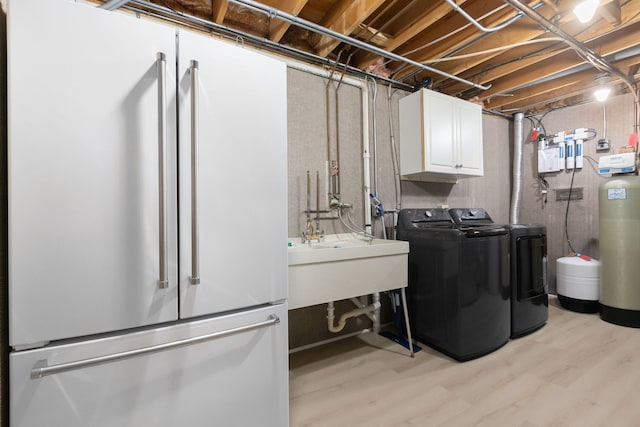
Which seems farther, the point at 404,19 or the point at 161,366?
the point at 404,19

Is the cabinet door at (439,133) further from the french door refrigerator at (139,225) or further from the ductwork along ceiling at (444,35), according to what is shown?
the french door refrigerator at (139,225)

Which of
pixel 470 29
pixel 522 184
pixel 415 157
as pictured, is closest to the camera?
pixel 470 29

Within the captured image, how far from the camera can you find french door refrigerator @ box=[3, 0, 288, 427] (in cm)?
83

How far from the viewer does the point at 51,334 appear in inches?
33.7

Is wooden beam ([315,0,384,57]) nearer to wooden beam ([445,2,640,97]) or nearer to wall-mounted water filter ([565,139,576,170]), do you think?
wooden beam ([445,2,640,97])

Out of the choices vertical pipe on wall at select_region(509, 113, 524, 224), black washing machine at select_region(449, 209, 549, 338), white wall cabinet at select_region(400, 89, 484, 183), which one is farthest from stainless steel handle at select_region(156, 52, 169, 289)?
vertical pipe on wall at select_region(509, 113, 524, 224)

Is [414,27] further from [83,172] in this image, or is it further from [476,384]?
[476,384]

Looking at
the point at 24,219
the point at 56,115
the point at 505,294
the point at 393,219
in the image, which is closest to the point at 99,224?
the point at 24,219

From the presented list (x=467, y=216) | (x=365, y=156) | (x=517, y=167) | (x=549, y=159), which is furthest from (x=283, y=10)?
(x=549, y=159)

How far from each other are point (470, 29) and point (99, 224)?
8.56 ft

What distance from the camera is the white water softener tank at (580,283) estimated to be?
9.35ft

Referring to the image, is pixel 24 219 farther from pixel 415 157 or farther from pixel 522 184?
pixel 522 184

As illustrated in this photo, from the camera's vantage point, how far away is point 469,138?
2.82 meters

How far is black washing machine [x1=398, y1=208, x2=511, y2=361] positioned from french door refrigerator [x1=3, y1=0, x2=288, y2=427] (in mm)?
1378
